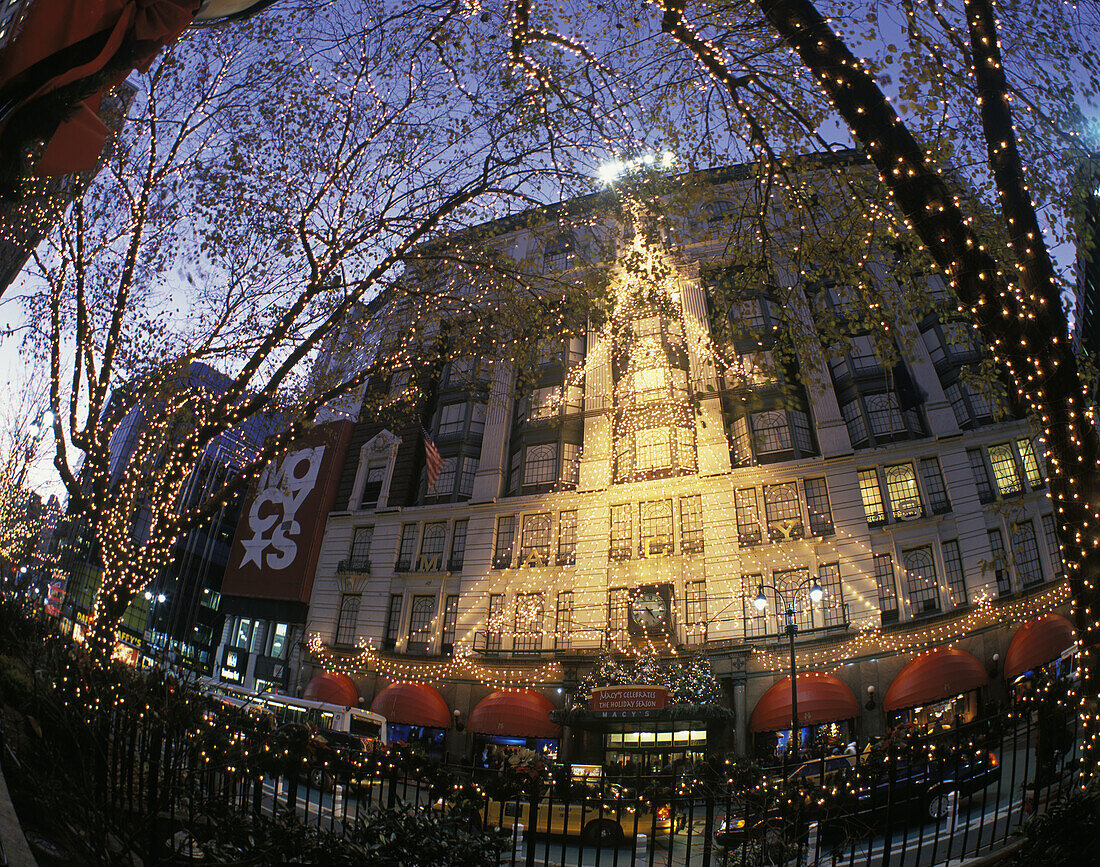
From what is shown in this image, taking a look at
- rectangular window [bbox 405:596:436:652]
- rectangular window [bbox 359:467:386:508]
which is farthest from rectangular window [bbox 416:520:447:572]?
rectangular window [bbox 359:467:386:508]

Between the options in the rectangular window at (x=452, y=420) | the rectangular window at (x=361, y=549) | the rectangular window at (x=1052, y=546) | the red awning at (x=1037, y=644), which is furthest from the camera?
the rectangular window at (x=452, y=420)

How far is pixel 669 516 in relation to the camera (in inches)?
376

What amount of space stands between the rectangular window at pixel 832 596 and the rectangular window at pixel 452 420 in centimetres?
749

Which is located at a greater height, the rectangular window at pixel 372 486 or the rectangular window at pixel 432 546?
the rectangular window at pixel 372 486

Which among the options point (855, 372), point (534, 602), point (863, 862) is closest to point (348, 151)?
point (534, 602)

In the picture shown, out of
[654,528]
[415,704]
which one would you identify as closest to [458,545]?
[415,704]

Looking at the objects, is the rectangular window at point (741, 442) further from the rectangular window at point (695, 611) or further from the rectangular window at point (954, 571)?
the rectangular window at point (954, 571)

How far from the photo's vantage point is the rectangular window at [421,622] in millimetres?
9773

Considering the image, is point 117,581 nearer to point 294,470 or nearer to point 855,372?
point 294,470

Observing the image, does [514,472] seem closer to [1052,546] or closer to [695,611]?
[695,611]

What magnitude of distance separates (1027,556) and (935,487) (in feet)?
5.51

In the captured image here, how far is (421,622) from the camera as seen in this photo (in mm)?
9875

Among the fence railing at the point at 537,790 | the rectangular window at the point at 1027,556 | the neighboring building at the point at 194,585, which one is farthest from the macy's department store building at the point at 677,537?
the neighboring building at the point at 194,585

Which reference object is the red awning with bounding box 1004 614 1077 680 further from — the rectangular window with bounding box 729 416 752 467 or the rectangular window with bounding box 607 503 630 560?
the rectangular window with bounding box 607 503 630 560
